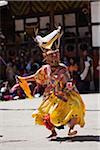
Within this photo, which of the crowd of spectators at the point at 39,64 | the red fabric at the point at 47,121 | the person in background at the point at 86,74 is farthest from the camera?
the crowd of spectators at the point at 39,64

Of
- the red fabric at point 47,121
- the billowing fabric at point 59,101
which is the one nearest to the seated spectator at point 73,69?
the billowing fabric at point 59,101

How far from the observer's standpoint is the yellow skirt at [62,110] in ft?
31.5

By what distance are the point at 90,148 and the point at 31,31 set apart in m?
15.2

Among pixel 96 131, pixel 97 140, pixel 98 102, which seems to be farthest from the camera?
pixel 98 102

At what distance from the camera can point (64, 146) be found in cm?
898

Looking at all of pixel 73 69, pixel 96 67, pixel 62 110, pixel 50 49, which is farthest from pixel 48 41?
pixel 96 67

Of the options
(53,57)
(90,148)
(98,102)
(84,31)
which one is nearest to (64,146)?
(90,148)

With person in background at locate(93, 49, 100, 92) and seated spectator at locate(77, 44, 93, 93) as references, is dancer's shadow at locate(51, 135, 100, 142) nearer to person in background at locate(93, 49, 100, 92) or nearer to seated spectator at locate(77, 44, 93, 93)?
seated spectator at locate(77, 44, 93, 93)

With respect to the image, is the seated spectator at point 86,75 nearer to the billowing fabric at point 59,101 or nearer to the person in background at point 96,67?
the person in background at point 96,67

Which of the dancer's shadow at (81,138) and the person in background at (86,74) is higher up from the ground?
the dancer's shadow at (81,138)

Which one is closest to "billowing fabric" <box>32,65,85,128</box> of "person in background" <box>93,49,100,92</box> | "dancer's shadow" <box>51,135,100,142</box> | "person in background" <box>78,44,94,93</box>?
"dancer's shadow" <box>51,135,100,142</box>

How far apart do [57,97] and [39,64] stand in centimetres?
1263

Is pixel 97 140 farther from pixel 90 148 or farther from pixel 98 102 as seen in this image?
pixel 98 102

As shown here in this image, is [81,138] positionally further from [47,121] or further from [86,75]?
[86,75]
